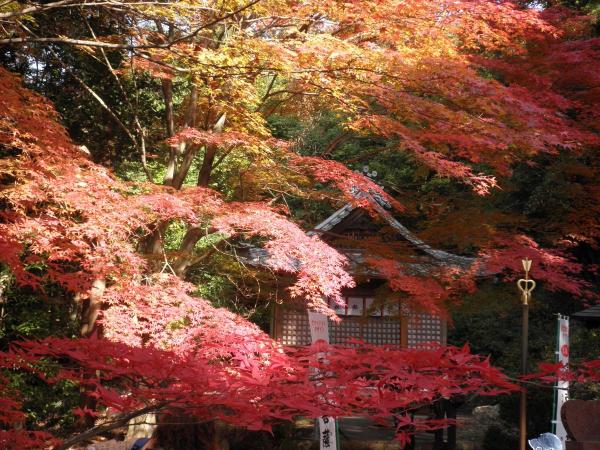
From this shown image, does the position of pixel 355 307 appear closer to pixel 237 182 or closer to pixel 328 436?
pixel 237 182

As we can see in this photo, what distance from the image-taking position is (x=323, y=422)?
8188 millimetres

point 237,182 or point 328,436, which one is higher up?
point 237,182

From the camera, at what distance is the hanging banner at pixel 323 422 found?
8.05 metres

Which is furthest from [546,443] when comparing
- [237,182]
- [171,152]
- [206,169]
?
[171,152]

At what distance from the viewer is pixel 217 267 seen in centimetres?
1101

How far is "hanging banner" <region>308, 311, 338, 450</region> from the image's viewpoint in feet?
26.4

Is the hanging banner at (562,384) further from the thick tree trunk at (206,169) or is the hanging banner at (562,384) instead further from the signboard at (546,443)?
the thick tree trunk at (206,169)

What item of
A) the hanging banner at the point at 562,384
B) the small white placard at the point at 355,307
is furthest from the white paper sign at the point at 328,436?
the small white placard at the point at 355,307

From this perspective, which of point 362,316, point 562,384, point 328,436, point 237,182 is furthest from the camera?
point 362,316

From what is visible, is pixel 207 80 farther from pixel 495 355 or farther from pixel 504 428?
pixel 495 355

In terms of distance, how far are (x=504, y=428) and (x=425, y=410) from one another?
137cm

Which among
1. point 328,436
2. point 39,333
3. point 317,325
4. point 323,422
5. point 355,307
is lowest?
point 328,436

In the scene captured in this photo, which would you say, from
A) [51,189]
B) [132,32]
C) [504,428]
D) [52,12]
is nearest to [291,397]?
[51,189]

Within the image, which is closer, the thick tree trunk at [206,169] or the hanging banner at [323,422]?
the hanging banner at [323,422]
